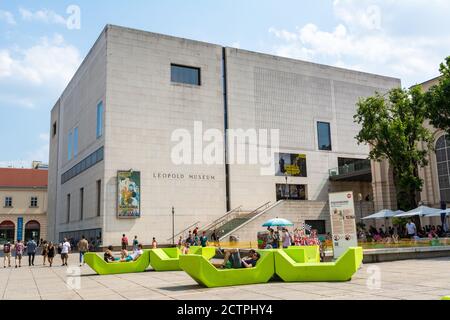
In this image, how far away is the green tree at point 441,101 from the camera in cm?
2628

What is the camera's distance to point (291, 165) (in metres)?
52.4

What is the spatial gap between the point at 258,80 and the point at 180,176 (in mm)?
15713

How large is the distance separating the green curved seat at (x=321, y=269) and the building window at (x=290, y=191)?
122 feet

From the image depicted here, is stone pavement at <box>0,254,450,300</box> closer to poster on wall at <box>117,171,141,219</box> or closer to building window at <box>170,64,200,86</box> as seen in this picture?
poster on wall at <box>117,171,141,219</box>

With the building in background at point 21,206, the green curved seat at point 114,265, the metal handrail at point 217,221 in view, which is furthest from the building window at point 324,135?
the building in background at point 21,206

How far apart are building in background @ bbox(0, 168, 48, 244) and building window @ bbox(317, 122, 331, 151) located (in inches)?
2024

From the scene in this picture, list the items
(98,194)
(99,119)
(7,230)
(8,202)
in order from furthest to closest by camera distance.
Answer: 1. (8,202)
2. (7,230)
3. (99,119)
4. (98,194)

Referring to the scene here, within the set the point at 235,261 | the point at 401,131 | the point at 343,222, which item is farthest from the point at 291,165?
the point at 235,261

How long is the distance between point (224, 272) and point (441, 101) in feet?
64.9

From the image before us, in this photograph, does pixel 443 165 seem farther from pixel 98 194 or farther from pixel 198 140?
pixel 98 194

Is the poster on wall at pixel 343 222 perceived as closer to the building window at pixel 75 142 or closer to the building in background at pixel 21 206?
A: the building window at pixel 75 142
